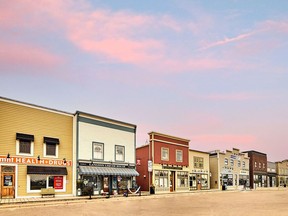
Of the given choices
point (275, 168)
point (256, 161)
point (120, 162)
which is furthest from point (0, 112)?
point (275, 168)

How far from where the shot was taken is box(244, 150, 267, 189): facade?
86.0 meters

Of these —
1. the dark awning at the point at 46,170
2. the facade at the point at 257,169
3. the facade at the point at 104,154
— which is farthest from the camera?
the facade at the point at 257,169

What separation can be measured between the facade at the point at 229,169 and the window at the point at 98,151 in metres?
32.8

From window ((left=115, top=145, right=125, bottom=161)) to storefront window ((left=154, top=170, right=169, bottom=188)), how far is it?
793cm

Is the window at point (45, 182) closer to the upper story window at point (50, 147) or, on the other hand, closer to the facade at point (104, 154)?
the facade at point (104, 154)

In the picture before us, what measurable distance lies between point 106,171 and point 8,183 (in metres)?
11.9

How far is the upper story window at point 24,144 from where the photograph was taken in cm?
3212

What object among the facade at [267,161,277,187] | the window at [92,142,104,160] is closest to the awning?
the window at [92,142,104,160]

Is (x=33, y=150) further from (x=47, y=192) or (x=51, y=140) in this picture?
(x=47, y=192)

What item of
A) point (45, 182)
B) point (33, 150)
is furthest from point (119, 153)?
point (33, 150)

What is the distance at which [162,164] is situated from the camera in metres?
51.6

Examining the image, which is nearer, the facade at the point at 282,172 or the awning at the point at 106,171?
the awning at the point at 106,171

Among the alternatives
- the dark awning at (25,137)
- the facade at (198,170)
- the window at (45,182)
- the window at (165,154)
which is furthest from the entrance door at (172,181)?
the dark awning at (25,137)

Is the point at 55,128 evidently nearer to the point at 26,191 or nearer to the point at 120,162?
A: the point at 26,191
